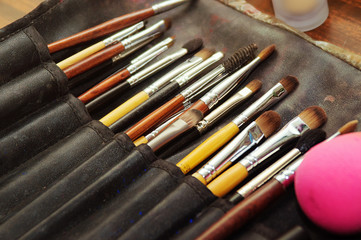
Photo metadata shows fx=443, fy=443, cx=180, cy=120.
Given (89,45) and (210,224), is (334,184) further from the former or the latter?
(89,45)

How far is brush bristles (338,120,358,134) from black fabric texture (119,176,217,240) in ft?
0.72

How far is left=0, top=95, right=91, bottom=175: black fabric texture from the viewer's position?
28.8 inches

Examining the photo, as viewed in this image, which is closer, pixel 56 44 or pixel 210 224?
pixel 210 224

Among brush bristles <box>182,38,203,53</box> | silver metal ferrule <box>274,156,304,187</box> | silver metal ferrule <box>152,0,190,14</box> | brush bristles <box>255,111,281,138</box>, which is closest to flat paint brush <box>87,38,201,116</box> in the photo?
brush bristles <box>182,38,203,53</box>

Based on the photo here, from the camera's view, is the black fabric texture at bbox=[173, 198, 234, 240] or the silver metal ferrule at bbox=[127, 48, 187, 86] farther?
the silver metal ferrule at bbox=[127, 48, 187, 86]

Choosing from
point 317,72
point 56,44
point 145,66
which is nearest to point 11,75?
point 56,44

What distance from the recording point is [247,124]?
2.51 feet

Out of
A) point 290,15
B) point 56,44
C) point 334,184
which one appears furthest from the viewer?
point 290,15

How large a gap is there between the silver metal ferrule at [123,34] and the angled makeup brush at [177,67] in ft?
0.30

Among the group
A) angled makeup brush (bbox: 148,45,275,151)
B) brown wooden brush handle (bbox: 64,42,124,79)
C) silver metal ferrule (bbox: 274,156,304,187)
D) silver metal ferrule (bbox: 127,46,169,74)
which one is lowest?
silver metal ferrule (bbox: 274,156,304,187)

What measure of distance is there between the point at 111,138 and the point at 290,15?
1.69 feet

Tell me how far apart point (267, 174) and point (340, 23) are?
0.51 m

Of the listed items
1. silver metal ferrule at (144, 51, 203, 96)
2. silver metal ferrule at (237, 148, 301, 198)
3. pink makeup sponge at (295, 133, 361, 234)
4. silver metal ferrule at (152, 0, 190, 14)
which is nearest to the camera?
pink makeup sponge at (295, 133, 361, 234)

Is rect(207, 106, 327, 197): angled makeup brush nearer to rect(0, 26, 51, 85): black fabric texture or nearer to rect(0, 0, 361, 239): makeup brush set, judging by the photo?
rect(0, 0, 361, 239): makeup brush set
